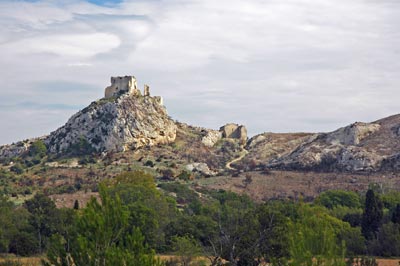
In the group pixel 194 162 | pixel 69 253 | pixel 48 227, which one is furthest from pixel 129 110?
pixel 69 253

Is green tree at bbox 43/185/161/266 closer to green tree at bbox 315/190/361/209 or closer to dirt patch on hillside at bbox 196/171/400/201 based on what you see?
green tree at bbox 315/190/361/209

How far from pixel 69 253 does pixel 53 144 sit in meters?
106

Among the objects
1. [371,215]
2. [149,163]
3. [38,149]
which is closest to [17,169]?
[38,149]

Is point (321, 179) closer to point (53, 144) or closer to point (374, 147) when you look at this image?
point (374, 147)

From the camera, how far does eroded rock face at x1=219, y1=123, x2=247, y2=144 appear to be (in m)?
163

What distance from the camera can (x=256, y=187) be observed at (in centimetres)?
10831

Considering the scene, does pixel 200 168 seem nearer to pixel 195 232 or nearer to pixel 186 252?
pixel 195 232

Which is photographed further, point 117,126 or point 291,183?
point 117,126

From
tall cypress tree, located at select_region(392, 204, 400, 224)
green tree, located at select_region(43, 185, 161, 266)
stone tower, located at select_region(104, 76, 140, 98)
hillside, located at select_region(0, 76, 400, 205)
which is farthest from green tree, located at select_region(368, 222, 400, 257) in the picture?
stone tower, located at select_region(104, 76, 140, 98)

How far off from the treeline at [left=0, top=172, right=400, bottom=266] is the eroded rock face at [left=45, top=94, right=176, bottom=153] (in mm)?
45955

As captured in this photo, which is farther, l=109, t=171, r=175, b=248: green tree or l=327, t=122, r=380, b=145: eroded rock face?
l=327, t=122, r=380, b=145: eroded rock face

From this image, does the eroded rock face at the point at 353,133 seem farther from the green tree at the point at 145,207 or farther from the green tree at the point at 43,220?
the green tree at the point at 43,220

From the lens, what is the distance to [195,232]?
59.7 meters

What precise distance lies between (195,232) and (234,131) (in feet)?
353
